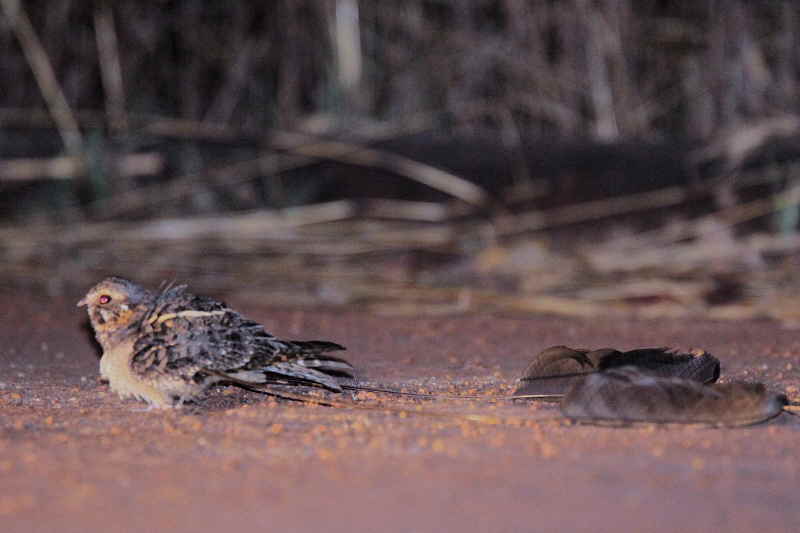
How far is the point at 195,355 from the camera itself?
2.75 m

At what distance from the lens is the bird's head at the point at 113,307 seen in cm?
308

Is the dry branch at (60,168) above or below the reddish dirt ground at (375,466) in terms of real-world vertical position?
above

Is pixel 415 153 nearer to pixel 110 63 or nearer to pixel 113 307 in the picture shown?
pixel 110 63

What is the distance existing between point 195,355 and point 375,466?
79cm

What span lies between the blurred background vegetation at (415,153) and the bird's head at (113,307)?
176 cm

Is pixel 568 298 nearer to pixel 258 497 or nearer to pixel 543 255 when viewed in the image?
pixel 543 255

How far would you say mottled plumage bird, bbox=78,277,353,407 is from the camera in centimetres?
274

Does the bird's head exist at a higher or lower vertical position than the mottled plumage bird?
higher

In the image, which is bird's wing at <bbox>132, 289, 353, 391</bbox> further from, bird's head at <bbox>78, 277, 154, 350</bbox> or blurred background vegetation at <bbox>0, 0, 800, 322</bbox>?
blurred background vegetation at <bbox>0, 0, 800, 322</bbox>

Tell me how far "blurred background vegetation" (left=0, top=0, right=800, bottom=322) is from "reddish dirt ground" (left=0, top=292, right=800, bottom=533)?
2.00m

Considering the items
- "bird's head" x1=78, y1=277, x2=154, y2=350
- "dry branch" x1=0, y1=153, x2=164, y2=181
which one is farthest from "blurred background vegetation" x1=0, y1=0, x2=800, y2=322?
"bird's head" x1=78, y1=277, x2=154, y2=350

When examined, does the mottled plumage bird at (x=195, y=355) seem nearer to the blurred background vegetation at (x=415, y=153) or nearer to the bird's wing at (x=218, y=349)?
the bird's wing at (x=218, y=349)

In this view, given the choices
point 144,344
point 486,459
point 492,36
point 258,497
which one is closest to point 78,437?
point 144,344

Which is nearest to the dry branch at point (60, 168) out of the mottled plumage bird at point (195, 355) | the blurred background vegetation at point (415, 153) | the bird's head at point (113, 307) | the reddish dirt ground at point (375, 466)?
the blurred background vegetation at point (415, 153)
